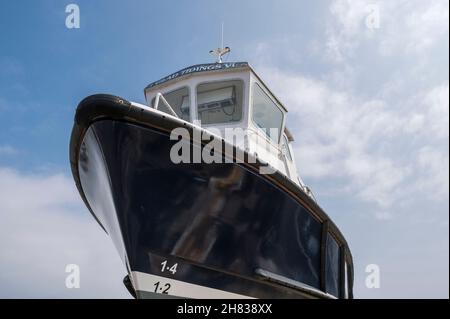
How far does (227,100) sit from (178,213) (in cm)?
239

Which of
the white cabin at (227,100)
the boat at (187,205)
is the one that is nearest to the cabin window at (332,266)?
the boat at (187,205)

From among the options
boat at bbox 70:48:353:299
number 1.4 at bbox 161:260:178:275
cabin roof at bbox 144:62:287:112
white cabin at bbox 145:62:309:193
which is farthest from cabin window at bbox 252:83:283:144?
number 1.4 at bbox 161:260:178:275

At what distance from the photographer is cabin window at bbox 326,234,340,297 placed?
559cm

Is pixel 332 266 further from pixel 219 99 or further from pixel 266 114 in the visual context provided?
pixel 219 99

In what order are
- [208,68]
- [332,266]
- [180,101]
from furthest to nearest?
[180,101] < [332,266] < [208,68]

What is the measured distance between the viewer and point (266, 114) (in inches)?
233

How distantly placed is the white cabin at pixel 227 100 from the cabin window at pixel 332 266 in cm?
140

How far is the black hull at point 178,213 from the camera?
377cm
